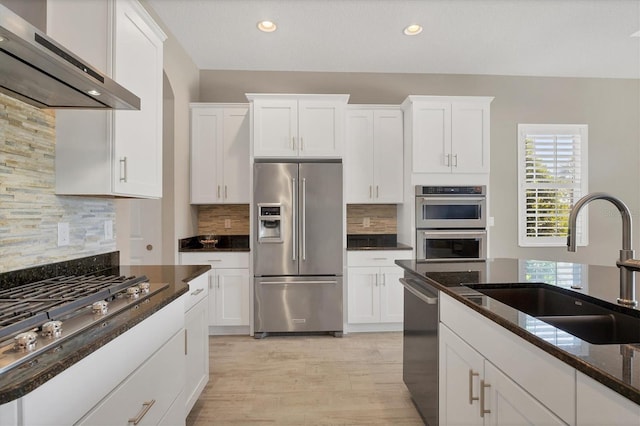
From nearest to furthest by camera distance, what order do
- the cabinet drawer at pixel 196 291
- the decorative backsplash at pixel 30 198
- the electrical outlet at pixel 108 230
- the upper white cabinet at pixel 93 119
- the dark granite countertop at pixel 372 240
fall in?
the decorative backsplash at pixel 30 198 → the upper white cabinet at pixel 93 119 → the cabinet drawer at pixel 196 291 → the electrical outlet at pixel 108 230 → the dark granite countertop at pixel 372 240

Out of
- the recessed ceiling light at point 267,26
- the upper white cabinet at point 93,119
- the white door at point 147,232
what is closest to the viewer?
the upper white cabinet at point 93,119

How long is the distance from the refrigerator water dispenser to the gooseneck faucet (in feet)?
8.31

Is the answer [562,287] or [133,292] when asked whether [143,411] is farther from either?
[562,287]

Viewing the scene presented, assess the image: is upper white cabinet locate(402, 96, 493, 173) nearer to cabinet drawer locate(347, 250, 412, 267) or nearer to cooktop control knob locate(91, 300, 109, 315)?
cabinet drawer locate(347, 250, 412, 267)

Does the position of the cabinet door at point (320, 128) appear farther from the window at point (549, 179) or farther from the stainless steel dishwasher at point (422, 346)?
the window at point (549, 179)

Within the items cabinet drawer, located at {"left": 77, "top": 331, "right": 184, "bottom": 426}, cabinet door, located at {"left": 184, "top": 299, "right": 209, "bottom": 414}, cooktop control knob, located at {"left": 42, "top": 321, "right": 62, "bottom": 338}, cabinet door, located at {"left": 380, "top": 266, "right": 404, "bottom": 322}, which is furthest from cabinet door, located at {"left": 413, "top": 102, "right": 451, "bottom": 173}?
cooktop control knob, located at {"left": 42, "top": 321, "right": 62, "bottom": 338}

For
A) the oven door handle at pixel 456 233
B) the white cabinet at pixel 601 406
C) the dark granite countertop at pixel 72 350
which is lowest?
the white cabinet at pixel 601 406

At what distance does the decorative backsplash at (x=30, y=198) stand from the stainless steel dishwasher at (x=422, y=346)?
1.90 metres

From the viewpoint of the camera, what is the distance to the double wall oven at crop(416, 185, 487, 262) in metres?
3.63

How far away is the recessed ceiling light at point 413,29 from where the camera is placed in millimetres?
3183

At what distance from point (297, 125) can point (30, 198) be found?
2426 mm

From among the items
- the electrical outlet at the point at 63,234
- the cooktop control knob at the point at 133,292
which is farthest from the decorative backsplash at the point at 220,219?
the cooktop control knob at the point at 133,292

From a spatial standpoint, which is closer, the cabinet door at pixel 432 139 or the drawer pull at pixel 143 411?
the drawer pull at pixel 143 411

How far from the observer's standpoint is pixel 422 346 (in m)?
1.95
